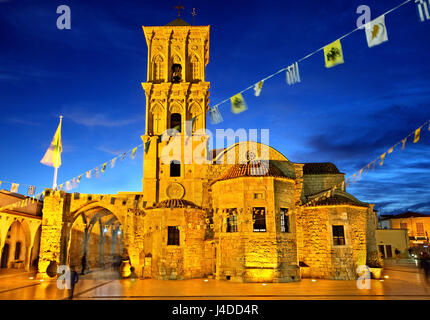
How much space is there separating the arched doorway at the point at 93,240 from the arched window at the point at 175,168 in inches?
303

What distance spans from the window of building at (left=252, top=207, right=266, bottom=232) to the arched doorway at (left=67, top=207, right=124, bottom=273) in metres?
14.1

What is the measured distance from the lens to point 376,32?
29.2 feet

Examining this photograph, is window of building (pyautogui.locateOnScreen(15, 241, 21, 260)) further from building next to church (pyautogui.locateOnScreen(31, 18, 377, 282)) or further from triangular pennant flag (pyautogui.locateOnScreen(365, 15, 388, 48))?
triangular pennant flag (pyautogui.locateOnScreen(365, 15, 388, 48))

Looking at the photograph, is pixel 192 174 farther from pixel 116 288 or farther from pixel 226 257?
pixel 116 288

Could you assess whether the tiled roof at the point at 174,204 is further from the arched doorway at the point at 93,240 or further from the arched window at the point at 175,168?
the arched doorway at the point at 93,240

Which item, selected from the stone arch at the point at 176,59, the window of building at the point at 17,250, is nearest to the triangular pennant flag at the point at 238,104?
the stone arch at the point at 176,59

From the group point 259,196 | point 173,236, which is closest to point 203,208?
point 173,236

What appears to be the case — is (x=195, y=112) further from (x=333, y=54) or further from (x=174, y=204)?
(x=333, y=54)

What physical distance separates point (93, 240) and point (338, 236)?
80.5 feet

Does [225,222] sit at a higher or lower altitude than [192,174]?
lower
